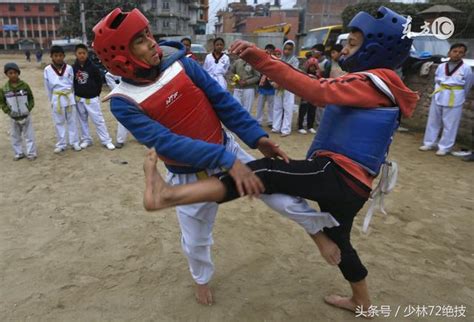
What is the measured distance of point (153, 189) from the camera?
6.11 feet

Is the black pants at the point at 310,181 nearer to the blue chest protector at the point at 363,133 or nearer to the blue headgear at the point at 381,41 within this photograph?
the blue chest protector at the point at 363,133

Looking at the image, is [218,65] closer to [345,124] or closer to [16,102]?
[16,102]

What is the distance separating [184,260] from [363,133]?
6.54ft

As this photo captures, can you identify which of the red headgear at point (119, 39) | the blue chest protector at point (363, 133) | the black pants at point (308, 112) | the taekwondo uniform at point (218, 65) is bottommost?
Result: the black pants at point (308, 112)

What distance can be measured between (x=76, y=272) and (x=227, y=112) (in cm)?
189

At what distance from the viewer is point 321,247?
2199 mm

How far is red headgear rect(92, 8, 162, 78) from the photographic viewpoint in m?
1.86

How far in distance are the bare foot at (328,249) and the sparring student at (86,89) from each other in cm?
544

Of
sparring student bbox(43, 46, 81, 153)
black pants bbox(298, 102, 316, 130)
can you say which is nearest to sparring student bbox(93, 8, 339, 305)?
sparring student bbox(43, 46, 81, 153)

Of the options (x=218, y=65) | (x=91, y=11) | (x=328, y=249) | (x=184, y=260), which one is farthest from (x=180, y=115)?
(x=91, y=11)

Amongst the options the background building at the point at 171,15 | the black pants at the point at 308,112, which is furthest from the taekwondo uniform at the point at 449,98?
the background building at the point at 171,15

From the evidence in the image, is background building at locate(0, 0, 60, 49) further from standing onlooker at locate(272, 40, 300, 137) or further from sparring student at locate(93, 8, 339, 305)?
sparring student at locate(93, 8, 339, 305)

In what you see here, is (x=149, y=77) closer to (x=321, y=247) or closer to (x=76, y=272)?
(x=321, y=247)

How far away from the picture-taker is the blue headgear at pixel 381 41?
1971 millimetres
